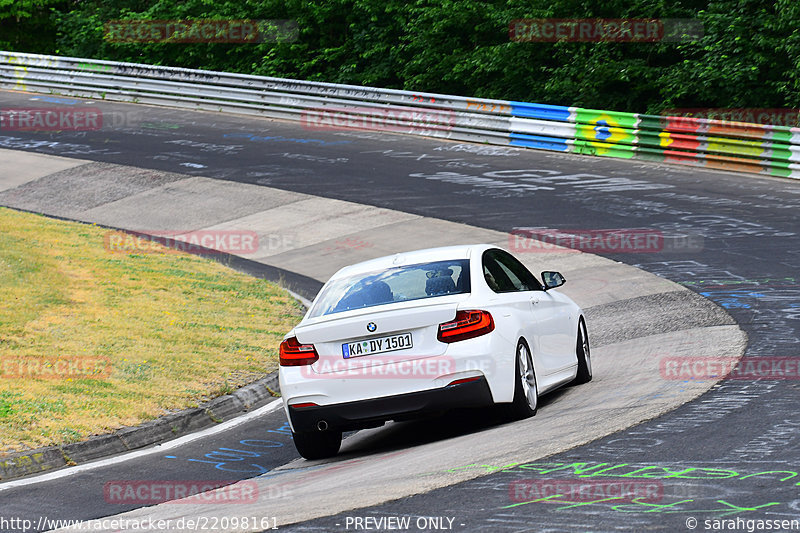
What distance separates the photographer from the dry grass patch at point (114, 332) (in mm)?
10180

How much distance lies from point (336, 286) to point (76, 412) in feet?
9.02

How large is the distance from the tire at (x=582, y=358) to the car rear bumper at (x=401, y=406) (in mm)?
2324

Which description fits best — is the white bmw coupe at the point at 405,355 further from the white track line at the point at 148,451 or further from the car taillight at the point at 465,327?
the white track line at the point at 148,451

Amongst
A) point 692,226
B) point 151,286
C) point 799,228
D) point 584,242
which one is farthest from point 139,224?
point 799,228

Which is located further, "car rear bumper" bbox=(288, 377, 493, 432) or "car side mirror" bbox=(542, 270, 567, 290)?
"car side mirror" bbox=(542, 270, 567, 290)

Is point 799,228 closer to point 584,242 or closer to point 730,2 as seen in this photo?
point 584,242
